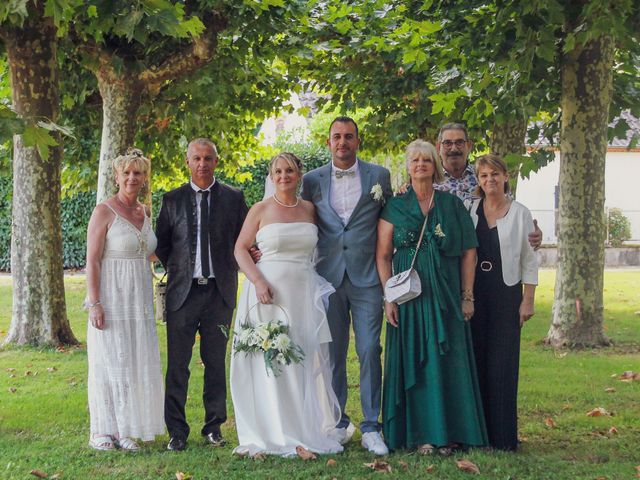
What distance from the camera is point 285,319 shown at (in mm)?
6488

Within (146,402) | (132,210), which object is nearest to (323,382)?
(146,402)

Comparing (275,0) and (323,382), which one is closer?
(323,382)

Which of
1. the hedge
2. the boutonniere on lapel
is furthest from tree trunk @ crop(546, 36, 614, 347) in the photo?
the hedge

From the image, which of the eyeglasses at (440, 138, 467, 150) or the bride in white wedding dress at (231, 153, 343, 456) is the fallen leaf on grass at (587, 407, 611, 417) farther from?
the eyeglasses at (440, 138, 467, 150)

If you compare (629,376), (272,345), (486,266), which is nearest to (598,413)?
(629,376)

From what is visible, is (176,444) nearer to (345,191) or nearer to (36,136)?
(345,191)

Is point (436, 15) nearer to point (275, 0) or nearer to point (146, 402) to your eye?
point (275, 0)

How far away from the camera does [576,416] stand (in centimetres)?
770

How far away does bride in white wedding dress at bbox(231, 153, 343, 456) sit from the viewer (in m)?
6.39

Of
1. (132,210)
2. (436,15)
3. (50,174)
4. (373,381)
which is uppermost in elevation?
(436,15)

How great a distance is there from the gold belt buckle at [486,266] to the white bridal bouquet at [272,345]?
4.55 ft

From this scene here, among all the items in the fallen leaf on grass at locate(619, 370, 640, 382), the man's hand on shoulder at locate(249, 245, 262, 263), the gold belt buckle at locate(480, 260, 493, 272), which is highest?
the man's hand on shoulder at locate(249, 245, 262, 263)

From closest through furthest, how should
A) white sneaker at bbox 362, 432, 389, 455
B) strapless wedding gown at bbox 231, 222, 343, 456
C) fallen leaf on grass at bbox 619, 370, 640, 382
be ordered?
white sneaker at bbox 362, 432, 389, 455, strapless wedding gown at bbox 231, 222, 343, 456, fallen leaf on grass at bbox 619, 370, 640, 382

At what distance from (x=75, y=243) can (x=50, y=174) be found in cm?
1398
